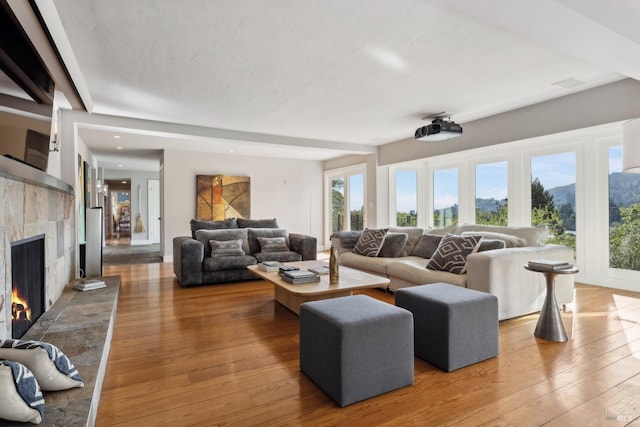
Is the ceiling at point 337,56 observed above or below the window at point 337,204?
above

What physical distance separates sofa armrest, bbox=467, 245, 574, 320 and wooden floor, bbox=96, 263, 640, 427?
0.60 feet

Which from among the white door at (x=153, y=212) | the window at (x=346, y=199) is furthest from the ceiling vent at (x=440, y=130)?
the white door at (x=153, y=212)

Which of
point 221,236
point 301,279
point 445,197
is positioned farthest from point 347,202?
point 301,279

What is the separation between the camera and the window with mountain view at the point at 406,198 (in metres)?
7.19

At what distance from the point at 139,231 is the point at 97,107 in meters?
6.80

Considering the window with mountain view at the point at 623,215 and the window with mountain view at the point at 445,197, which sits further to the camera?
the window with mountain view at the point at 445,197

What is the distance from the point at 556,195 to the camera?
5.03m

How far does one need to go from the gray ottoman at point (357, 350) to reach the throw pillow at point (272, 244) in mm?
3277

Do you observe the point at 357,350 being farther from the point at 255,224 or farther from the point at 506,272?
the point at 255,224

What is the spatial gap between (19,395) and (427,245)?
406 cm

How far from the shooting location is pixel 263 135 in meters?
5.82

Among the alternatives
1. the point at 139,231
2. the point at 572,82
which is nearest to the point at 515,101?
the point at 572,82

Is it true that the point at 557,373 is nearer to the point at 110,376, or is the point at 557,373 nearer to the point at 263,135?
the point at 110,376

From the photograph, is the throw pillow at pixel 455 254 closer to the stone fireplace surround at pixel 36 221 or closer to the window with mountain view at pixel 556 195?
the window with mountain view at pixel 556 195
